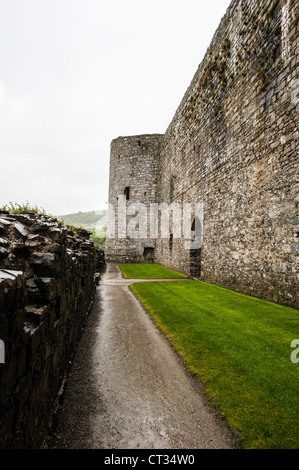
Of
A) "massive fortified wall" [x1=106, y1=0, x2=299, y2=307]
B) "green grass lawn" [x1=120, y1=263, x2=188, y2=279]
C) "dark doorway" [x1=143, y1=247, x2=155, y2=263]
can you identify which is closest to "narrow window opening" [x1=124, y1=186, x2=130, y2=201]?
"dark doorway" [x1=143, y1=247, x2=155, y2=263]

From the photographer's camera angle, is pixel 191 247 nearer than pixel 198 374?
No

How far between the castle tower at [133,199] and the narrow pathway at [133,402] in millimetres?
19213

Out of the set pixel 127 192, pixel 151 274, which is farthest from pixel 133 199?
pixel 151 274

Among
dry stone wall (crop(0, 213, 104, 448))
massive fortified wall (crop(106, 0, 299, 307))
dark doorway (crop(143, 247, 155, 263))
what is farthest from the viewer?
dark doorway (crop(143, 247, 155, 263))

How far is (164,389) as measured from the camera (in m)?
3.04

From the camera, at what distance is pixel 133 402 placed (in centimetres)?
279

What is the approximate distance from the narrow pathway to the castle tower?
63.0 feet

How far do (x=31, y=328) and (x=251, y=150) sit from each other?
7.76 meters

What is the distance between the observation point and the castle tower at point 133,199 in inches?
944

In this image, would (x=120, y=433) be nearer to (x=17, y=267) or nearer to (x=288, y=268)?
A: (x=17, y=267)

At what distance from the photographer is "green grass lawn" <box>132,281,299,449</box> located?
238 cm

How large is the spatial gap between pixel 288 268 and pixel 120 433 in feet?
17.6

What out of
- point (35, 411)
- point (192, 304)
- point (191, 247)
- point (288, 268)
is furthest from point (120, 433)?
point (191, 247)

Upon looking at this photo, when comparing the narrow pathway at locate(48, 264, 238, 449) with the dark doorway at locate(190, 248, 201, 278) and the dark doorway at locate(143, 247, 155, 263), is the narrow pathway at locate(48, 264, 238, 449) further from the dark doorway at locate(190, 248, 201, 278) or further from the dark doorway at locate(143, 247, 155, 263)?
the dark doorway at locate(143, 247, 155, 263)
